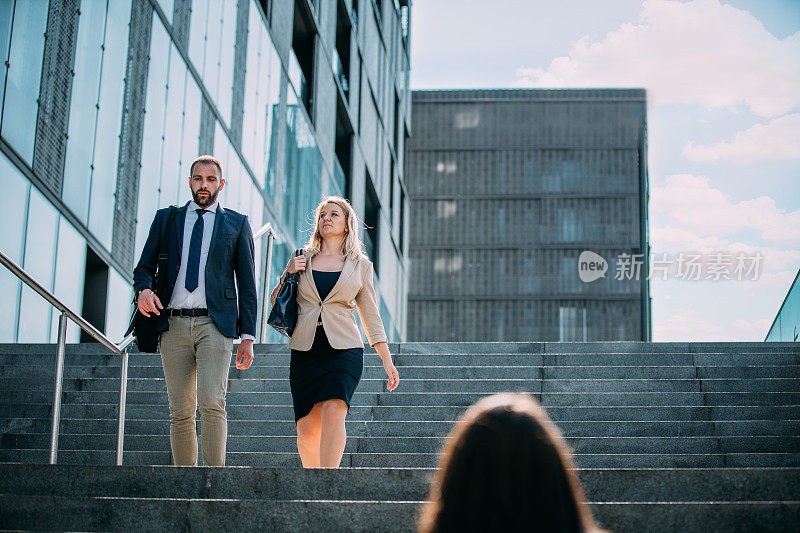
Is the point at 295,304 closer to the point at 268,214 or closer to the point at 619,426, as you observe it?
the point at 619,426

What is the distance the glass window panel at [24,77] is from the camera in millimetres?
9922

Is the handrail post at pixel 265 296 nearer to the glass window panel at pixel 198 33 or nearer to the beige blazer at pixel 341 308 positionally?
the glass window panel at pixel 198 33

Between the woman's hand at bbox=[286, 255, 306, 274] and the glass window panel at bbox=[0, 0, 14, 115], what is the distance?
17.7 feet

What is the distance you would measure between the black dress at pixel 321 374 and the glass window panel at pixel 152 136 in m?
8.08

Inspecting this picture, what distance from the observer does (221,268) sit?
521cm

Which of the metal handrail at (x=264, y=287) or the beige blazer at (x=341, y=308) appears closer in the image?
the beige blazer at (x=341, y=308)

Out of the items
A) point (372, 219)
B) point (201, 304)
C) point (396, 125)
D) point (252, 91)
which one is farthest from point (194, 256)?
point (396, 125)

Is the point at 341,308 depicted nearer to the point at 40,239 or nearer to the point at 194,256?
the point at 194,256

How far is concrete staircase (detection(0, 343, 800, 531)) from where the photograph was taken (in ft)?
13.4

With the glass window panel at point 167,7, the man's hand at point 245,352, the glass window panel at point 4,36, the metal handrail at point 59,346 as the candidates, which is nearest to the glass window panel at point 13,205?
the glass window panel at point 4,36

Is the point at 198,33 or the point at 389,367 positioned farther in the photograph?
the point at 198,33

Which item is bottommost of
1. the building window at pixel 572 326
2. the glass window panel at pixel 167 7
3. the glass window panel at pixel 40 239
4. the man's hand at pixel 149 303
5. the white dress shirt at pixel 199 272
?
the man's hand at pixel 149 303

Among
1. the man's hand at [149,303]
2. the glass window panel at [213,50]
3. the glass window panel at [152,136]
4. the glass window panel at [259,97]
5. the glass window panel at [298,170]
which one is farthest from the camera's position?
the glass window panel at [298,170]

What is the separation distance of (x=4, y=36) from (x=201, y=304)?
19.1 ft
